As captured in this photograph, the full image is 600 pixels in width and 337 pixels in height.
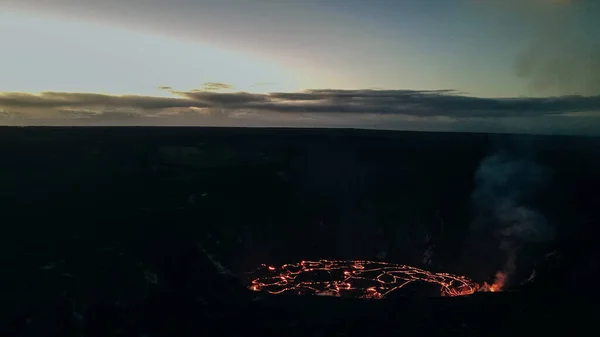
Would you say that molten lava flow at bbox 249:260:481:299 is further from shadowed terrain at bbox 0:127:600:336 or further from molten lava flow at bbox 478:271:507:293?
shadowed terrain at bbox 0:127:600:336

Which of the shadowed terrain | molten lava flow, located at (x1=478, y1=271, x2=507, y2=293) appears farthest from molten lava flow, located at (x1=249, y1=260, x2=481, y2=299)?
the shadowed terrain

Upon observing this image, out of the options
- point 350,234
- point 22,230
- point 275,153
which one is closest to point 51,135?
point 275,153

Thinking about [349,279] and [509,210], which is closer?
[349,279]

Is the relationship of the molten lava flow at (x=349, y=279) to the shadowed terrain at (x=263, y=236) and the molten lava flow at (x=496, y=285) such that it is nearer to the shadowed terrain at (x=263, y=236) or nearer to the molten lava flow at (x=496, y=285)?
the molten lava flow at (x=496, y=285)

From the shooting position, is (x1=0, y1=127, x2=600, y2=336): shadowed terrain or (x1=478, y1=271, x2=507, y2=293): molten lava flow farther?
(x1=478, y1=271, x2=507, y2=293): molten lava flow

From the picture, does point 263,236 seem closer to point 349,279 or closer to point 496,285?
point 349,279

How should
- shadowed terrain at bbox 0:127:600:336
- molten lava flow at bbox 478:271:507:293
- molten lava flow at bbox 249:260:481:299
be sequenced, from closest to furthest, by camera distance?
shadowed terrain at bbox 0:127:600:336 < molten lava flow at bbox 249:260:481:299 < molten lava flow at bbox 478:271:507:293

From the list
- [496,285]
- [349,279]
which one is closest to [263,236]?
[349,279]
